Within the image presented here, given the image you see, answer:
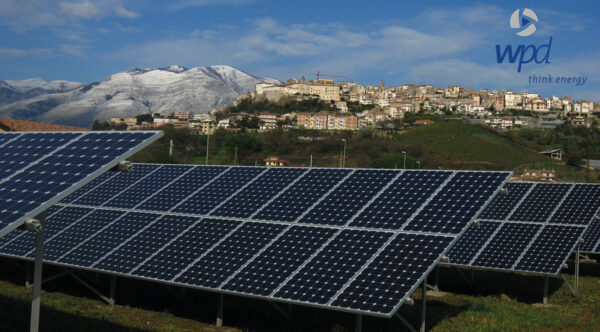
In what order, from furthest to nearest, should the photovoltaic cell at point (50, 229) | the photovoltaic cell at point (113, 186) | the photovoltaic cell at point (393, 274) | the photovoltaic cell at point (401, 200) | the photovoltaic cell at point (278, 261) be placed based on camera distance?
the photovoltaic cell at point (113, 186), the photovoltaic cell at point (50, 229), the photovoltaic cell at point (401, 200), the photovoltaic cell at point (278, 261), the photovoltaic cell at point (393, 274)

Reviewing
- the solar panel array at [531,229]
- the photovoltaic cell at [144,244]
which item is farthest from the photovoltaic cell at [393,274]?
the solar panel array at [531,229]

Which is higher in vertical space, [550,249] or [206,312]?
[550,249]

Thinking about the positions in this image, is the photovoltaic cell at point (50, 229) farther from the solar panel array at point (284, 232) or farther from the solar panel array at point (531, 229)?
the solar panel array at point (531, 229)

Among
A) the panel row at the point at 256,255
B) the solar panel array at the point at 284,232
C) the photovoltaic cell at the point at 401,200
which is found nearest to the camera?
the panel row at the point at 256,255

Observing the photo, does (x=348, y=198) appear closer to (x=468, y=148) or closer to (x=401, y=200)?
(x=401, y=200)

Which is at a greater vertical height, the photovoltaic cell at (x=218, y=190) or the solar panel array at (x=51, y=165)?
the solar panel array at (x=51, y=165)

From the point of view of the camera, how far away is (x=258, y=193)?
67.7 feet

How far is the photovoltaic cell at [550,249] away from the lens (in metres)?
21.8

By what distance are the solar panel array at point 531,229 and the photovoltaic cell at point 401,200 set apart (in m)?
5.66

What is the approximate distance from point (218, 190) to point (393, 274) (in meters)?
9.02

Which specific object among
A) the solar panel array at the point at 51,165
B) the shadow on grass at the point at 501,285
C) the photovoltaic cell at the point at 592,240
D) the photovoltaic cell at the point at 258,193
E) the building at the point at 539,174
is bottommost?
the shadow on grass at the point at 501,285

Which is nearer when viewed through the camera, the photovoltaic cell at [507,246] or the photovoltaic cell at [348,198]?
the photovoltaic cell at [348,198]

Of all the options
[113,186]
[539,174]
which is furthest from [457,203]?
[539,174]

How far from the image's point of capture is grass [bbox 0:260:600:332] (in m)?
17.2
